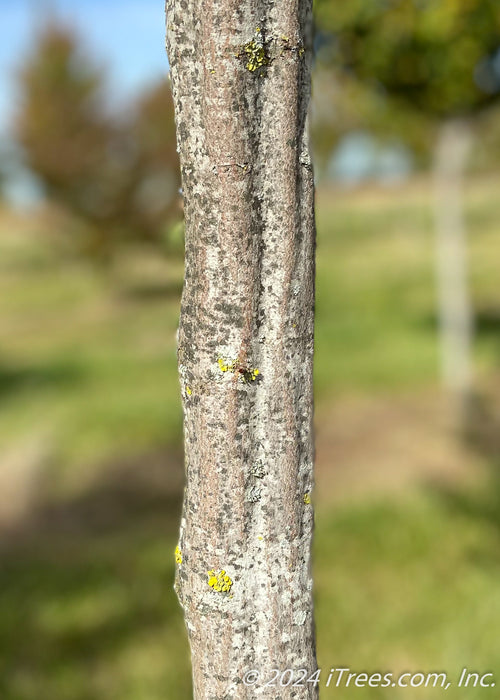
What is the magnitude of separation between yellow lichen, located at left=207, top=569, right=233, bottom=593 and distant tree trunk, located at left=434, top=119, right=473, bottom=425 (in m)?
6.19

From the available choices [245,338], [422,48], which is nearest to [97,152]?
[422,48]

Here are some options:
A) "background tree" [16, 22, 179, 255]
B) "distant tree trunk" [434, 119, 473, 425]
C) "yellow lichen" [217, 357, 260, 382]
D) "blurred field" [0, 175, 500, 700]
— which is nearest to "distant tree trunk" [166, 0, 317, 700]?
"yellow lichen" [217, 357, 260, 382]

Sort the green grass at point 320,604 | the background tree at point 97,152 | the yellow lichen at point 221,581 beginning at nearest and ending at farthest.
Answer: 1. the yellow lichen at point 221,581
2. the green grass at point 320,604
3. the background tree at point 97,152

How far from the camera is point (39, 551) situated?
227 inches

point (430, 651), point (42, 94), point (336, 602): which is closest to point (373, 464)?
point (336, 602)

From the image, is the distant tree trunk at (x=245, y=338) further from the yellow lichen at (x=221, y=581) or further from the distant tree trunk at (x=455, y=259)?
the distant tree trunk at (x=455, y=259)

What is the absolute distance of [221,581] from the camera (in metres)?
1.48

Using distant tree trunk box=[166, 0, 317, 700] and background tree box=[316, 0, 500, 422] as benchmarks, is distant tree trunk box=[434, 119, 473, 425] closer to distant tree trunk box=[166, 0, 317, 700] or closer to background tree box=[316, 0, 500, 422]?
background tree box=[316, 0, 500, 422]

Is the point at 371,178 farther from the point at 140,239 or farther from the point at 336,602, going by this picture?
the point at 336,602

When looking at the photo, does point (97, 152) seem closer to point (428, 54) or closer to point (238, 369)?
point (428, 54)

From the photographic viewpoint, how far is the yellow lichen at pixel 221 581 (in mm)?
1476

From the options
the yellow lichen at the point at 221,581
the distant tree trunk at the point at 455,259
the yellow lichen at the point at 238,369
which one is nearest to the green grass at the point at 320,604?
the distant tree trunk at the point at 455,259

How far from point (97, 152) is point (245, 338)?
52.8 feet

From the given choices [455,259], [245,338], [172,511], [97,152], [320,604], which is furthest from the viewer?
[97,152]
